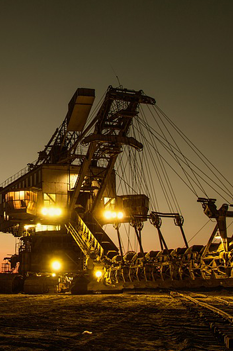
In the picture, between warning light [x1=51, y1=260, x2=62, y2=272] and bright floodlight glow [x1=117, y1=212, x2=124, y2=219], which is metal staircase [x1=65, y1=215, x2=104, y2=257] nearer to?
warning light [x1=51, y1=260, x2=62, y2=272]

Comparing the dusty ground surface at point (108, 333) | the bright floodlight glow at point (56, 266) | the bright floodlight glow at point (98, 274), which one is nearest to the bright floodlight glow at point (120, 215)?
the bright floodlight glow at point (56, 266)

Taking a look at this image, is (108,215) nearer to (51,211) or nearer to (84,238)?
(51,211)

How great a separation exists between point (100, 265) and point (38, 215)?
33.3ft

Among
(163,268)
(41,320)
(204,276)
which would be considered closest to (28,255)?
(163,268)

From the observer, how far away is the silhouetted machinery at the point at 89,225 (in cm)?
1977

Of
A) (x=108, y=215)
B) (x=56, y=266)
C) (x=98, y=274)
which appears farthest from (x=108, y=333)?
(x=108, y=215)

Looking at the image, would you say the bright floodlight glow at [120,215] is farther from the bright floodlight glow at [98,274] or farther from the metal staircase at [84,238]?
the bright floodlight glow at [98,274]

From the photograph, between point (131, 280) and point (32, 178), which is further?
point (32, 178)

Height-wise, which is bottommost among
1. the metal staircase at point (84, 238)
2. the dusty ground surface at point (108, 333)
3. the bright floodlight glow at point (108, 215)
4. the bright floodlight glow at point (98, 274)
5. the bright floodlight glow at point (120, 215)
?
the dusty ground surface at point (108, 333)

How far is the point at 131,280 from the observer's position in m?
24.4

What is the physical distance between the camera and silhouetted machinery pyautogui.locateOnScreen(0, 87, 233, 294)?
19.8 m

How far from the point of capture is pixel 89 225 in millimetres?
33406

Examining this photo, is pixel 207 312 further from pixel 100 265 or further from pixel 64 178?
pixel 64 178

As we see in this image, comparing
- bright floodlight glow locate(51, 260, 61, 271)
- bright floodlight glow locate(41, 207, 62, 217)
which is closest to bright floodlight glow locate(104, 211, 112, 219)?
bright floodlight glow locate(41, 207, 62, 217)
